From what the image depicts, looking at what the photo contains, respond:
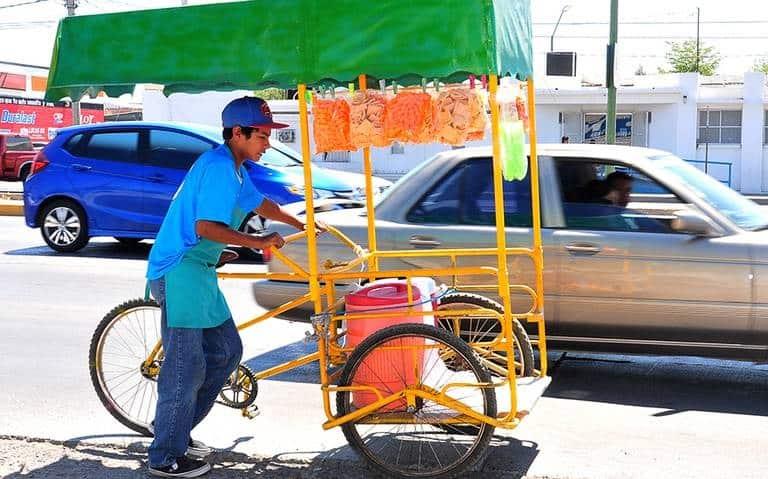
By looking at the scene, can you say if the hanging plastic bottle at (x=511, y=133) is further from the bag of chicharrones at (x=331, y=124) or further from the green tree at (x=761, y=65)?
the green tree at (x=761, y=65)

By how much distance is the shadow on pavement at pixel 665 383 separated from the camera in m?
6.18

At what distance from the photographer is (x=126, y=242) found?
1459 centimetres

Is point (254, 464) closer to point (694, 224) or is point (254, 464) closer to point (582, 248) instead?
point (582, 248)

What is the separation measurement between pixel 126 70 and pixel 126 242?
10.3 m

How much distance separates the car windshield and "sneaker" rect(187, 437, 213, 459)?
353cm

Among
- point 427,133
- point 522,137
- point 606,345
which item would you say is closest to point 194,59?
point 427,133

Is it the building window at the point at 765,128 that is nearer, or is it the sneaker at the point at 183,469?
the sneaker at the point at 183,469

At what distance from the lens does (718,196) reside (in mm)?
6691

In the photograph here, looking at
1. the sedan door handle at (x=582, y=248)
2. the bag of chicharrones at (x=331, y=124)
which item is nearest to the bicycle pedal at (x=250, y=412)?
the bag of chicharrones at (x=331, y=124)

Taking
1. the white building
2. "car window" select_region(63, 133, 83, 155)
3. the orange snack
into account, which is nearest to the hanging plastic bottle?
the orange snack

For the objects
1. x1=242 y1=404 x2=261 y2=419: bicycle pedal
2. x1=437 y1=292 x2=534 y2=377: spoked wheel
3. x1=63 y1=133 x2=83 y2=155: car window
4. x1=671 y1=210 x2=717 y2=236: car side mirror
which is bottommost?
x1=242 y1=404 x2=261 y2=419: bicycle pedal

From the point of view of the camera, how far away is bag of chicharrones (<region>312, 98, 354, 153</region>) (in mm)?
5117

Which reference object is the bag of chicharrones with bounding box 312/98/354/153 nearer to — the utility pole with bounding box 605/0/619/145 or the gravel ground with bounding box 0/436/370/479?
the gravel ground with bounding box 0/436/370/479

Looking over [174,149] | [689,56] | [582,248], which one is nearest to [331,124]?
[582,248]
